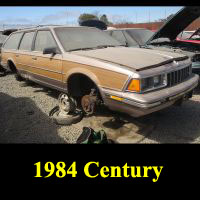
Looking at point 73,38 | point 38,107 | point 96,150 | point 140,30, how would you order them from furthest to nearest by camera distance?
point 140,30
point 38,107
point 73,38
point 96,150

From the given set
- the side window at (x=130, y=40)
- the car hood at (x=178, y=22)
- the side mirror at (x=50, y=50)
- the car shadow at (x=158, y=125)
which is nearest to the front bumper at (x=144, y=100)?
the car shadow at (x=158, y=125)

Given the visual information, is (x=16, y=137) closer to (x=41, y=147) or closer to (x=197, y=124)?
(x=41, y=147)

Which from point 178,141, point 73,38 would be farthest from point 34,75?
point 178,141

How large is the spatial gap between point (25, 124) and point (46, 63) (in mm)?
1196

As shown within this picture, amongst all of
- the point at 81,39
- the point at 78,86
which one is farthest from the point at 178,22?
the point at 78,86

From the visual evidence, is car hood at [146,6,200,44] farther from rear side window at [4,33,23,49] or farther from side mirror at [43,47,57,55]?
rear side window at [4,33,23,49]

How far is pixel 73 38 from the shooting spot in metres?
3.99

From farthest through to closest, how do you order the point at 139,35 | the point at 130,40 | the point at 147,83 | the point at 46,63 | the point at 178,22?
the point at 139,35 < the point at 130,40 < the point at 178,22 < the point at 46,63 < the point at 147,83

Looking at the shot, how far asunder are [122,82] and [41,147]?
138cm

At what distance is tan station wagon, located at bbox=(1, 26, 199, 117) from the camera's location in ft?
9.00

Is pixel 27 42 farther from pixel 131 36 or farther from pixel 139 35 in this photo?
pixel 139 35

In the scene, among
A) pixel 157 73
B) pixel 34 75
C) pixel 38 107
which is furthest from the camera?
pixel 34 75

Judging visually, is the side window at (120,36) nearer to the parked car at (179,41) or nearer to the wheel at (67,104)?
the parked car at (179,41)

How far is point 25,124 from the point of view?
375 cm
